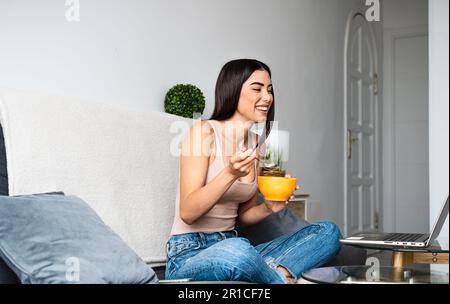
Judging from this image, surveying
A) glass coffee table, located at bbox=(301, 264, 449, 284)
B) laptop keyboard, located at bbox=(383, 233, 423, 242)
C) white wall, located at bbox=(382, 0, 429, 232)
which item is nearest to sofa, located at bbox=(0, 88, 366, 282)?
laptop keyboard, located at bbox=(383, 233, 423, 242)

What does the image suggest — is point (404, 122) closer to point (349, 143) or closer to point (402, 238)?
point (349, 143)

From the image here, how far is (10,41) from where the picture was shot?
1646 millimetres

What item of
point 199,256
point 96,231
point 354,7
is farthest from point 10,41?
point 354,7

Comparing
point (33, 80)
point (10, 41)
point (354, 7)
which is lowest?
point (33, 80)

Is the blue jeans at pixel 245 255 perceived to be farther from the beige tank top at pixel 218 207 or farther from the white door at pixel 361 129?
the white door at pixel 361 129

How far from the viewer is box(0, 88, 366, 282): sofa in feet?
4.57

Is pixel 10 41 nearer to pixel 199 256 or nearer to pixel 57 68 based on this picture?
pixel 57 68

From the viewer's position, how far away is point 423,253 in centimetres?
126

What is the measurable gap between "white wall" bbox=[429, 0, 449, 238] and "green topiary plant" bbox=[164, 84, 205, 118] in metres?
1.29

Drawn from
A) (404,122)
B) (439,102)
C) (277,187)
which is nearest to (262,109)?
(277,187)

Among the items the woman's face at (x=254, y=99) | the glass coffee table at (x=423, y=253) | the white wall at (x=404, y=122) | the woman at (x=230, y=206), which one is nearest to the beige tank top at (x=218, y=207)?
the woman at (x=230, y=206)

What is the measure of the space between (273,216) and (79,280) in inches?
43.4

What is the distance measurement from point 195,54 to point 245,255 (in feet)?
4.51

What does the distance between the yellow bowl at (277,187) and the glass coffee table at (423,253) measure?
0.26 m
